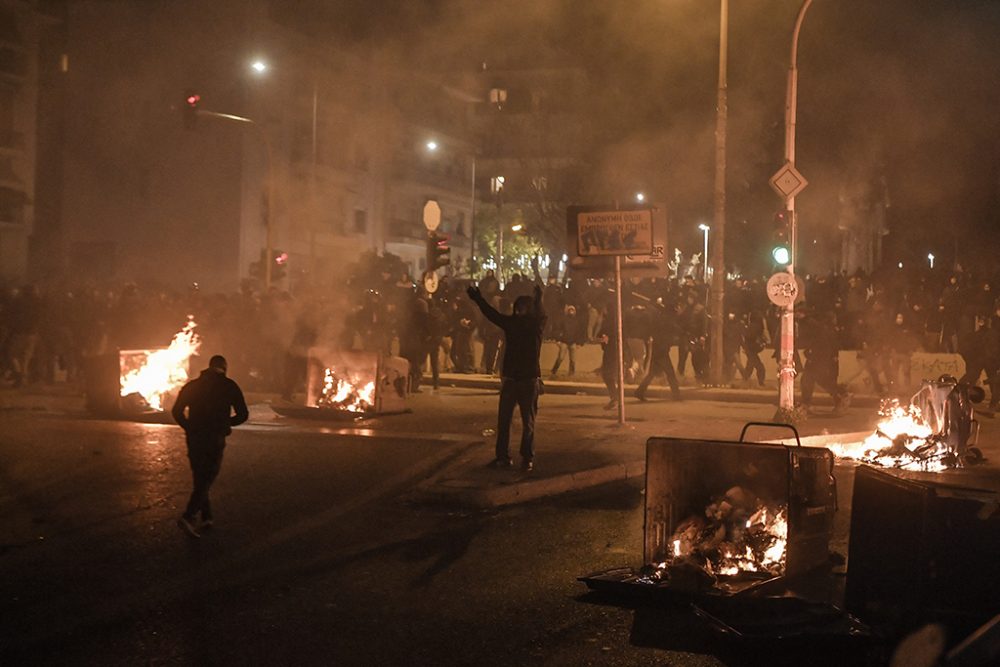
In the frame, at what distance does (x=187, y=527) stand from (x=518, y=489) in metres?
2.58

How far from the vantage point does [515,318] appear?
9328mm

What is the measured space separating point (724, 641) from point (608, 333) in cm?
884

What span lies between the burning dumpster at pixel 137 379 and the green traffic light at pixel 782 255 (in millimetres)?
Answer: 7478

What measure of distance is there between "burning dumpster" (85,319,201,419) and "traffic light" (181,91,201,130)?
6.50m

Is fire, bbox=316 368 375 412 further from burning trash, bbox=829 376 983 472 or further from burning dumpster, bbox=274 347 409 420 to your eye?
burning trash, bbox=829 376 983 472

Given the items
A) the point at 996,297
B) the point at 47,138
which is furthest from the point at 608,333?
the point at 47,138

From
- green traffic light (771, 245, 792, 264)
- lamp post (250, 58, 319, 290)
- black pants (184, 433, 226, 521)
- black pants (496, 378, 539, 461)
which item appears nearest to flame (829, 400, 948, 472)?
green traffic light (771, 245, 792, 264)

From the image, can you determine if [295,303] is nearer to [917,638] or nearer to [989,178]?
[917,638]

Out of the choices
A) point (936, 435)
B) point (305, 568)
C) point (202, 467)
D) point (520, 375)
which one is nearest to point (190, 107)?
point (520, 375)

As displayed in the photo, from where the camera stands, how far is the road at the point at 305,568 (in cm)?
483

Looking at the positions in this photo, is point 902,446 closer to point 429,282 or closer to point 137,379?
point 429,282

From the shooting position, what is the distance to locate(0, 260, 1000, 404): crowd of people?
51.3 ft

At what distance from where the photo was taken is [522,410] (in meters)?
9.22

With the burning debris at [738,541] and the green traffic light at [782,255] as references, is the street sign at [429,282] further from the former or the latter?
the burning debris at [738,541]
